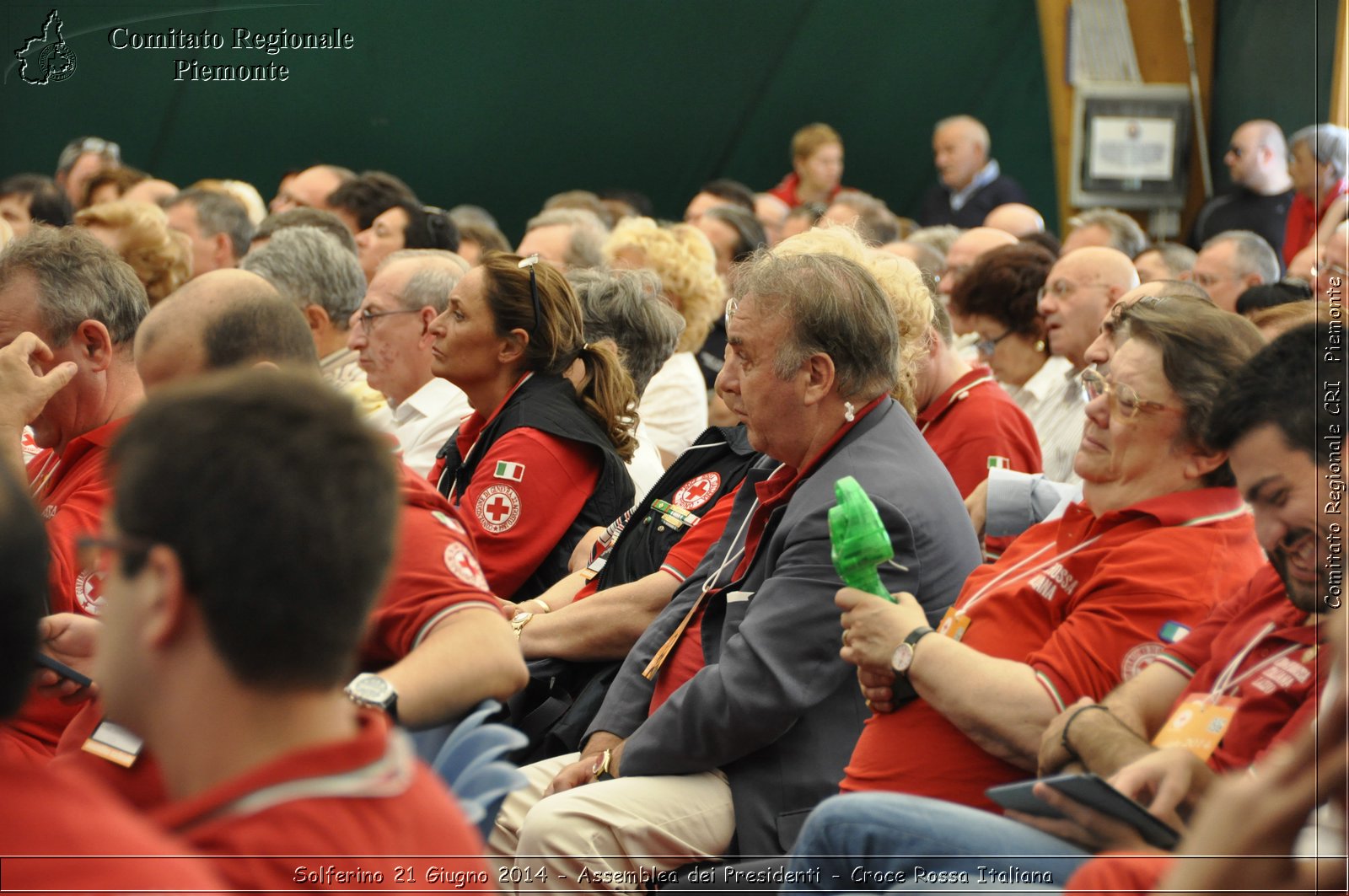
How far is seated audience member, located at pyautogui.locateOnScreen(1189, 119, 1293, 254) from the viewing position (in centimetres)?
801

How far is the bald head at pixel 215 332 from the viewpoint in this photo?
2.26m

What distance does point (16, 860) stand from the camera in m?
1.09

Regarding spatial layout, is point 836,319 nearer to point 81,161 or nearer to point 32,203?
point 32,203

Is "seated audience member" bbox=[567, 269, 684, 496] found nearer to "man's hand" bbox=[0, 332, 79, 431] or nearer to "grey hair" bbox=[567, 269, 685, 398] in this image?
"grey hair" bbox=[567, 269, 685, 398]

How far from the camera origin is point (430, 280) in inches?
170

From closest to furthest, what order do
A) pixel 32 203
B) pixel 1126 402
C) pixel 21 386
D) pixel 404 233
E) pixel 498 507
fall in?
pixel 1126 402
pixel 21 386
pixel 498 507
pixel 404 233
pixel 32 203

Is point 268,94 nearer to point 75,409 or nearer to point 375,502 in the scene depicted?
point 75,409

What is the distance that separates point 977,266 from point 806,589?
9.22 feet

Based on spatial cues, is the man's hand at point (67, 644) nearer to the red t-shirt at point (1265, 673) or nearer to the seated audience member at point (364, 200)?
the red t-shirt at point (1265, 673)

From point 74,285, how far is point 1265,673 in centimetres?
231

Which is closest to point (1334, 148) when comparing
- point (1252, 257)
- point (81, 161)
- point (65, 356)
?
point (1252, 257)

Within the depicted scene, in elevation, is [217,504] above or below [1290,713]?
above

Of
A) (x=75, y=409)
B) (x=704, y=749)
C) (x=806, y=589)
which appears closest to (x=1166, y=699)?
(x=806, y=589)

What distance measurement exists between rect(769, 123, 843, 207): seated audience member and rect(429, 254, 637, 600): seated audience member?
674cm
